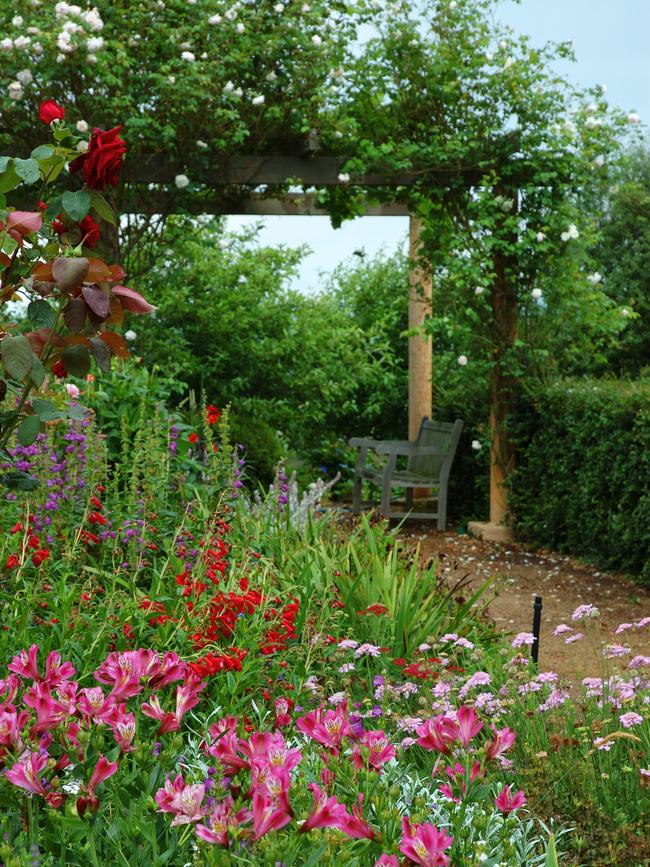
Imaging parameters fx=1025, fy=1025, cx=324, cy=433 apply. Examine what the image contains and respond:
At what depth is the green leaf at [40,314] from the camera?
1.87m

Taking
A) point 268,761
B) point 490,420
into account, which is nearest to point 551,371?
point 490,420

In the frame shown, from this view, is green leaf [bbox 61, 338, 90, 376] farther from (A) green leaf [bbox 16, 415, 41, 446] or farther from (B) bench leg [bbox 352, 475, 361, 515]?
(B) bench leg [bbox 352, 475, 361, 515]

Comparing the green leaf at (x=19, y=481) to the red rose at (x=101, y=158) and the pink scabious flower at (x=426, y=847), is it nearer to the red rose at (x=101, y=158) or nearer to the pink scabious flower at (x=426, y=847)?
the red rose at (x=101, y=158)

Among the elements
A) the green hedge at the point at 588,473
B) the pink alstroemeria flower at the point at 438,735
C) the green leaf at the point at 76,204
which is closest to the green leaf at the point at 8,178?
the green leaf at the point at 76,204

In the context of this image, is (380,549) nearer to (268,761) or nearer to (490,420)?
(268,761)

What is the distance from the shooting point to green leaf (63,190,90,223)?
69.8 inches

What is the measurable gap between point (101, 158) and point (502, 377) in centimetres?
694

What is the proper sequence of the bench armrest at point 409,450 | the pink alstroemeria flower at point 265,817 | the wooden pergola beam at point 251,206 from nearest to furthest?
1. the pink alstroemeria flower at point 265,817
2. the wooden pergola beam at point 251,206
3. the bench armrest at point 409,450

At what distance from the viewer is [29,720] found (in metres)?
1.54

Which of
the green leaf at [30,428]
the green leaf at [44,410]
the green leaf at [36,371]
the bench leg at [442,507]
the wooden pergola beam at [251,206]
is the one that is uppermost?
the wooden pergola beam at [251,206]

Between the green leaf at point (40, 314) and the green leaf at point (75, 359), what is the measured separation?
0.21 ft

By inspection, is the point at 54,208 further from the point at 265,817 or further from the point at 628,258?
the point at 628,258

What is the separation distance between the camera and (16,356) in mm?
1727

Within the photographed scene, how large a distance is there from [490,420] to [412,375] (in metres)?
1.25
